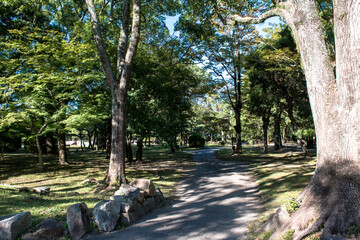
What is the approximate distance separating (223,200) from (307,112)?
17.3 m

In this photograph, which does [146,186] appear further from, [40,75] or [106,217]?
[40,75]

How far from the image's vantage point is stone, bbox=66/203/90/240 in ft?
14.9

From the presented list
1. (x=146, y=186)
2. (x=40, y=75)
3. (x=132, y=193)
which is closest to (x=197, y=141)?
(x=40, y=75)

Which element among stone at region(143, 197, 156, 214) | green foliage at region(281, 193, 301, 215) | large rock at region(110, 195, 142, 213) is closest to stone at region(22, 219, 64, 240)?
large rock at region(110, 195, 142, 213)

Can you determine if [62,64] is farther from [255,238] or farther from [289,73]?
[289,73]

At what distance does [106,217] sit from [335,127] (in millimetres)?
4754

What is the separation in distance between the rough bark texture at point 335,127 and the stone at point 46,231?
4037 millimetres

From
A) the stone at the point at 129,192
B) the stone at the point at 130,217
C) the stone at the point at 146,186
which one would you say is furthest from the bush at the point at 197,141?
the stone at the point at 130,217

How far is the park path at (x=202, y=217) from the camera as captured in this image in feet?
15.2

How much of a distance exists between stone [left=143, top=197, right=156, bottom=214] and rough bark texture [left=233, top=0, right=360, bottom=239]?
346 centimetres

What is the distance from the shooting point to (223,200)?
288 inches

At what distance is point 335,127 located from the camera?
3791 mm

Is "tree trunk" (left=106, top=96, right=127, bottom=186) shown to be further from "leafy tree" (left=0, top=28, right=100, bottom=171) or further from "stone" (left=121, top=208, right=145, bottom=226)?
"leafy tree" (left=0, top=28, right=100, bottom=171)

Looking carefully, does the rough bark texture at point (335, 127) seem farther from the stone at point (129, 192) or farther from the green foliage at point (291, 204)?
the stone at point (129, 192)
